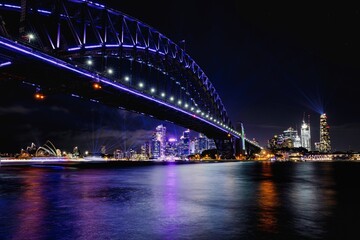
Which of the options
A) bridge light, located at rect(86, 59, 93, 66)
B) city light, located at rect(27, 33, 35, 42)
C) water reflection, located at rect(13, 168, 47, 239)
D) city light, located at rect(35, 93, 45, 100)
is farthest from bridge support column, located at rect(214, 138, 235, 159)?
water reflection, located at rect(13, 168, 47, 239)

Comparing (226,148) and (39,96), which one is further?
(226,148)

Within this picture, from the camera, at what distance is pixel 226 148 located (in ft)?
408

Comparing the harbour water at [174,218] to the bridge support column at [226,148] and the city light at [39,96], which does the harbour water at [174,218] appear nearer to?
the city light at [39,96]

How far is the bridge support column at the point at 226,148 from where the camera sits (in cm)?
12275

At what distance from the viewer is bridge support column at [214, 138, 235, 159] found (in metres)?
123

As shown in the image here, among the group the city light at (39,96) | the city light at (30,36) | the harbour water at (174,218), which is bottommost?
the harbour water at (174,218)

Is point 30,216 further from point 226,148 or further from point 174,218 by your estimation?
point 226,148

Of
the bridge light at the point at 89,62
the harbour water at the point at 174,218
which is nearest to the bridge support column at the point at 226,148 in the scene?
the bridge light at the point at 89,62

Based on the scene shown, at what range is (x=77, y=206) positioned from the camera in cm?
1134

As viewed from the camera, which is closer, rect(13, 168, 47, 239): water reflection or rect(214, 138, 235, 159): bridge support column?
rect(13, 168, 47, 239): water reflection

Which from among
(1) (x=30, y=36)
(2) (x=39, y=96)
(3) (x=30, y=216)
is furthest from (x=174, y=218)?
(2) (x=39, y=96)

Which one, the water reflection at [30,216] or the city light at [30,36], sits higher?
the city light at [30,36]

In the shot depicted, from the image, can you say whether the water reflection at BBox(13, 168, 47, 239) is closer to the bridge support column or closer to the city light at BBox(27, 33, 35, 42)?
the city light at BBox(27, 33, 35, 42)

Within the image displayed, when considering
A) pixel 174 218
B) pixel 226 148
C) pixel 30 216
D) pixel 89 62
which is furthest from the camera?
pixel 226 148
